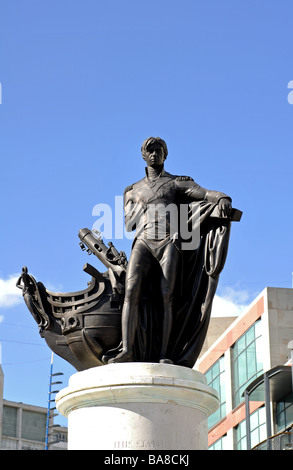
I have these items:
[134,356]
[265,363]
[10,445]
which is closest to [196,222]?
[134,356]

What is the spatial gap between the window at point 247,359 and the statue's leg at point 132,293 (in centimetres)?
3811

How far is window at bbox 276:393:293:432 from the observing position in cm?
4266

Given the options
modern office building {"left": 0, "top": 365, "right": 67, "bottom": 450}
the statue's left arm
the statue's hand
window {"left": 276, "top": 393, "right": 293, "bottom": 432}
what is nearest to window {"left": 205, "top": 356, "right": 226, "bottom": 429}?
window {"left": 276, "top": 393, "right": 293, "bottom": 432}

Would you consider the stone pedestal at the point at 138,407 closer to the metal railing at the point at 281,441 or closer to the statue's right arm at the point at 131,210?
the statue's right arm at the point at 131,210

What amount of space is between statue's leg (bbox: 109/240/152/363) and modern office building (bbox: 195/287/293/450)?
28147 millimetres

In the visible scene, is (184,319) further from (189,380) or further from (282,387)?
(282,387)

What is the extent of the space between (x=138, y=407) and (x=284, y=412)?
3591 cm

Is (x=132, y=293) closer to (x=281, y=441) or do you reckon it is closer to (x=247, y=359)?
(x=281, y=441)

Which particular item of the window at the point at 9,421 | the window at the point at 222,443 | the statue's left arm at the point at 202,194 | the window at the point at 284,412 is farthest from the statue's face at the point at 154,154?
the window at the point at 9,421

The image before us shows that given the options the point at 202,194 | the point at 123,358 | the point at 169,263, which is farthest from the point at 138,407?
the point at 202,194

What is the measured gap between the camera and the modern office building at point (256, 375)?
41619 mm

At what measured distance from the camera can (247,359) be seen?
4897cm

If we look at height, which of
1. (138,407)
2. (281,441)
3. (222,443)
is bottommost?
(138,407)

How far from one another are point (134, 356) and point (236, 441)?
42.0 metres
